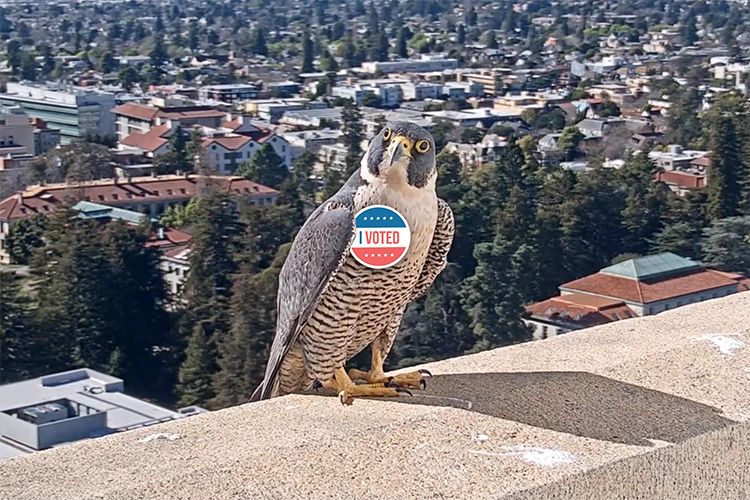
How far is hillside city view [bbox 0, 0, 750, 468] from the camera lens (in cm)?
1268

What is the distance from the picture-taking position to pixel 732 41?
40.9 m

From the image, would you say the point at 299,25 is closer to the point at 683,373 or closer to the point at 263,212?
the point at 263,212

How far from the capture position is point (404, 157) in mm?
1939

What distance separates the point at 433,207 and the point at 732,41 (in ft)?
134

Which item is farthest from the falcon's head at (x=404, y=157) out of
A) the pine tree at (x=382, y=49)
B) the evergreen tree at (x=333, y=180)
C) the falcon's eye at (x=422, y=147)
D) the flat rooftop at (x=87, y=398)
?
the pine tree at (x=382, y=49)

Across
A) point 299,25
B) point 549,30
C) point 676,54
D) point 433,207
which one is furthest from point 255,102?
point 433,207

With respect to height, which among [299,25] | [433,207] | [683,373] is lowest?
[299,25]

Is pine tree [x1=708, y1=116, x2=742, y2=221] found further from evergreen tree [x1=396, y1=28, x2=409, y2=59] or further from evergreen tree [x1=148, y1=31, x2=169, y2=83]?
evergreen tree [x1=396, y1=28, x2=409, y2=59]

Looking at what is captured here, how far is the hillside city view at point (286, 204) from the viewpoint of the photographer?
41.6ft

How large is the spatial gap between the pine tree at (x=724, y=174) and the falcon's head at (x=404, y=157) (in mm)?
15051

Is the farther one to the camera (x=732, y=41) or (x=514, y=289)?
(x=732, y=41)

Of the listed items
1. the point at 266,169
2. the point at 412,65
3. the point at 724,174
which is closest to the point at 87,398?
the point at 724,174

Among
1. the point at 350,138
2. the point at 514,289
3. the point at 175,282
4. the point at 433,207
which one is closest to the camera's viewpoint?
the point at 433,207

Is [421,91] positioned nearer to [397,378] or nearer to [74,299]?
[74,299]
